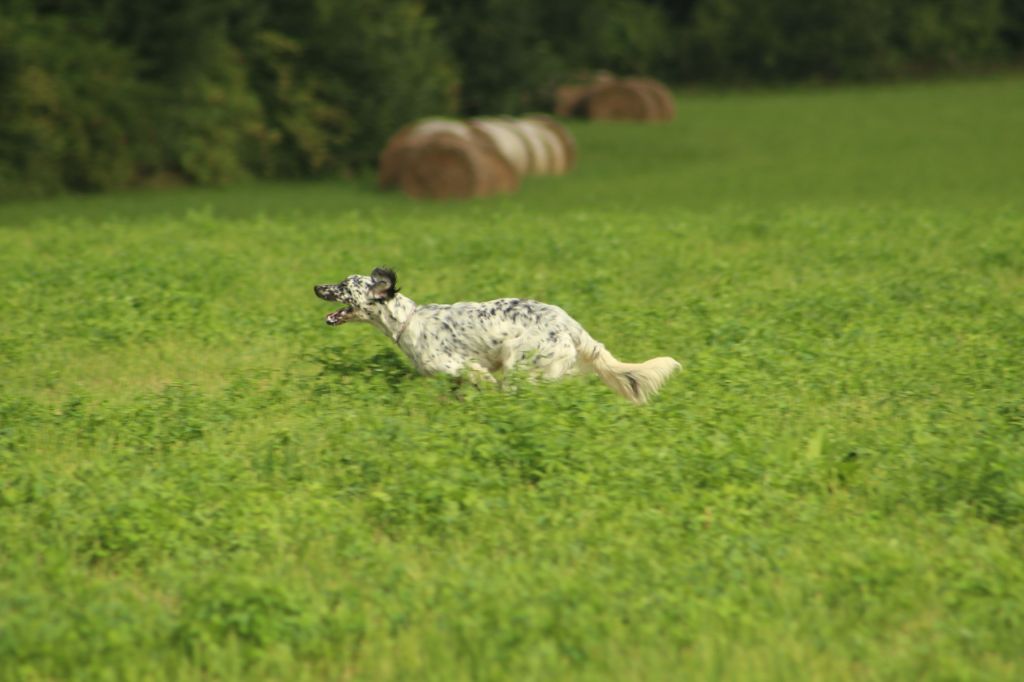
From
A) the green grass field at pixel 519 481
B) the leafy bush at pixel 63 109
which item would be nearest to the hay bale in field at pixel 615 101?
the leafy bush at pixel 63 109

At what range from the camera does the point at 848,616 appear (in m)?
5.86

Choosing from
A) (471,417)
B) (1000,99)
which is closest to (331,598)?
(471,417)

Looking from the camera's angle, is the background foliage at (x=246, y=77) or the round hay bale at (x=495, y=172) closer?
the background foliage at (x=246, y=77)

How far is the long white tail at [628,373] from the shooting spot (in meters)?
8.44

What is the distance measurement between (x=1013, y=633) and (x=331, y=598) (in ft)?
9.06

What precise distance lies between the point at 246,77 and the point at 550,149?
568cm

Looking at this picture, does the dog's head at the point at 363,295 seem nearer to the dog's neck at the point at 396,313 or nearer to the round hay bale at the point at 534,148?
the dog's neck at the point at 396,313

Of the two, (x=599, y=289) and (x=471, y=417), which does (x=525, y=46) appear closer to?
(x=599, y=289)

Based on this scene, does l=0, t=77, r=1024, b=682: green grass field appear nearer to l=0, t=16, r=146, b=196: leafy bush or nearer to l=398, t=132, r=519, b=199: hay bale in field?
l=398, t=132, r=519, b=199: hay bale in field

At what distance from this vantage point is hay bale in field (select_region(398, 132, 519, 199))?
72.4 feet

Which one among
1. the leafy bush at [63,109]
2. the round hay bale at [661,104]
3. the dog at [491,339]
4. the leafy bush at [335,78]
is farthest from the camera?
the round hay bale at [661,104]

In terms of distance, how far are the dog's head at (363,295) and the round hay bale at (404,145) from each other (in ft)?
45.9

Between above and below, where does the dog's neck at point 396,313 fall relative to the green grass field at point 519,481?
above

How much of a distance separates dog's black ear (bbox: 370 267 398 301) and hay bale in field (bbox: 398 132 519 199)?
1352 centimetres
